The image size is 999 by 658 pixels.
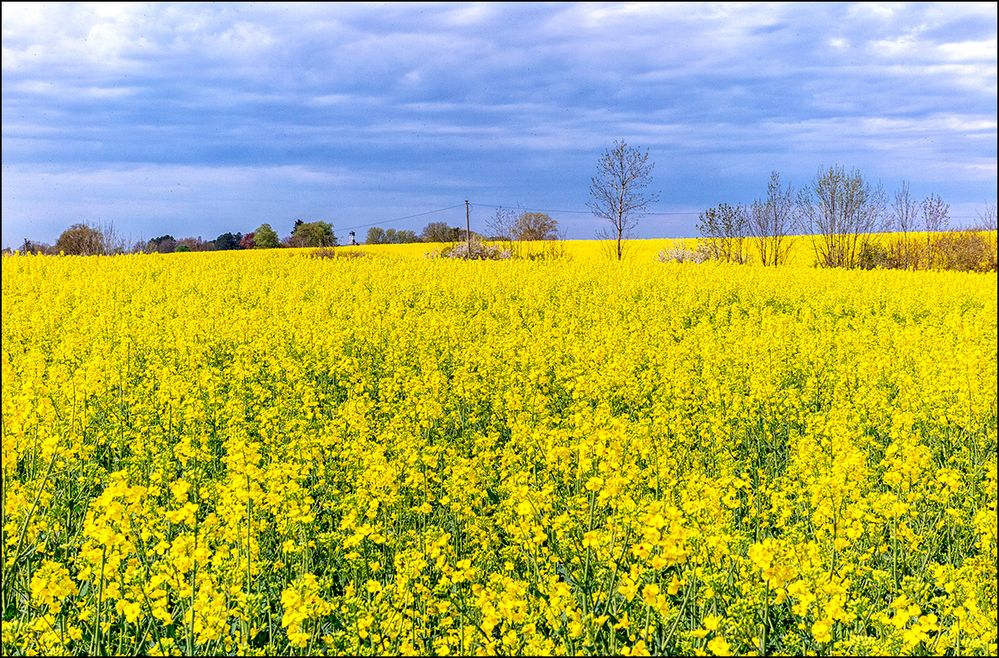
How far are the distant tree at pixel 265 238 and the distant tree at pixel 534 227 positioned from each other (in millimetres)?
27610

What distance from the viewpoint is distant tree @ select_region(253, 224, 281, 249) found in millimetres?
68938

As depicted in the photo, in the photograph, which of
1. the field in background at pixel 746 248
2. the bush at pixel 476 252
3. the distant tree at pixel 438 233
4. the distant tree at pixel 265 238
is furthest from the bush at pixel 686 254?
the distant tree at pixel 265 238

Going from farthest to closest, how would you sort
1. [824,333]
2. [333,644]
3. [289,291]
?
[289,291] → [824,333] → [333,644]

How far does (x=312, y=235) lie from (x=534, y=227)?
77.6 feet

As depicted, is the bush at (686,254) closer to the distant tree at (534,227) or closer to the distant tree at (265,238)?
the distant tree at (534,227)

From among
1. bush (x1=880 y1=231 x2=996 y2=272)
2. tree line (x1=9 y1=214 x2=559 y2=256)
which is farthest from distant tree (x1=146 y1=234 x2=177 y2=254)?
bush (x1=880 y1=231 x2=996 y2=272)

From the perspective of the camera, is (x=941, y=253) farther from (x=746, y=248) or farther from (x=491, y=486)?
(x=491, y=486)

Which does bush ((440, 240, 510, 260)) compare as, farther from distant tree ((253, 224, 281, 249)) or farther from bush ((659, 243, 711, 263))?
distant tree ((253, 224, 281, 249))

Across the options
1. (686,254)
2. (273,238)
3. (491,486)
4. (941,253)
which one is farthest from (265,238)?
(491,486)

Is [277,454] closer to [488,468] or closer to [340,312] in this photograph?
[488,468]

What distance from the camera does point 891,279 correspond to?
23.0 metres

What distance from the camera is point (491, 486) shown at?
231 inches

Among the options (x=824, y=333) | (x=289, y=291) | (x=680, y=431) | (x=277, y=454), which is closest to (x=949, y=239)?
(x=824, y=333)

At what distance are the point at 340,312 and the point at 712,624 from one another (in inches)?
474
